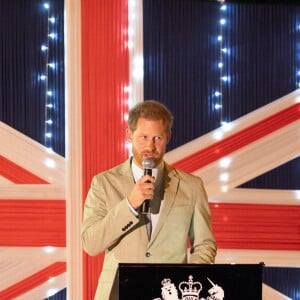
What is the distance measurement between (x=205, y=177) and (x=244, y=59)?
797 millimetres

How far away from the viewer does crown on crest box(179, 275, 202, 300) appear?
177 cm

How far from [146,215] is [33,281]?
1.80 metres

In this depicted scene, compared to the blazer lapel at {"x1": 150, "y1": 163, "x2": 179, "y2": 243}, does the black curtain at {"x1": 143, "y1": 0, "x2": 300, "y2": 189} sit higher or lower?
higher

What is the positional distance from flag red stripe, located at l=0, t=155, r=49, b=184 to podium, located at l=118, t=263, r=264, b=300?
2101 millimetres

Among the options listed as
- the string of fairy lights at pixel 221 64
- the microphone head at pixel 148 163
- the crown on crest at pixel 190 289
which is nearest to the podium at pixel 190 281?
the crown on crest at pixel 190 289

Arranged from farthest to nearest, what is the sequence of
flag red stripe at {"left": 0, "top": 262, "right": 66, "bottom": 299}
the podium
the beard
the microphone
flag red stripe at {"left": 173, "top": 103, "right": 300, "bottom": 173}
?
1. flag red stripe at {"left": 173, "top": 103, "right": 300, "bottom": 173}
2. flag red stripe at {"left": 0, "top": 262, "right": 66, "bottom": 299}
3. the beard
4. the microphone
5. the podium

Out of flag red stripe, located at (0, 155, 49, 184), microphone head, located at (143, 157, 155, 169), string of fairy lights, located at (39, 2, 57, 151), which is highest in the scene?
string of fairy lights, located at (39, 2, 57, 151)

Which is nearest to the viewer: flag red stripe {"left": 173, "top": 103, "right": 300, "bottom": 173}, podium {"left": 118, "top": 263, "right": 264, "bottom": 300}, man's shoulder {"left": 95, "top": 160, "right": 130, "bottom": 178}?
podium {"left": 118, "top": 263, "right": 264, "bottom": 300}

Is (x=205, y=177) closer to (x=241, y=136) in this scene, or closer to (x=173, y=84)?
(x=241, y=136)

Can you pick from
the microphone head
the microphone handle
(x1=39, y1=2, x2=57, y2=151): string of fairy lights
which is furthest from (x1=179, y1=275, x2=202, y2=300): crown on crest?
(x1=39, y1=2, x2=57, y2=151): string of fairy lights

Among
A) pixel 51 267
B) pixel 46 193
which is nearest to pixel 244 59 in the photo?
pixel 46 193

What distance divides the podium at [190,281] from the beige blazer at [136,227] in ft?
1.00

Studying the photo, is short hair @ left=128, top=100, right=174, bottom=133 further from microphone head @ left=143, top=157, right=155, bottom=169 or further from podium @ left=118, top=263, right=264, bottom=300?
podium @ left=118, top=263, right=264, bottom=300

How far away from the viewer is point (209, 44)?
13.0 ft
